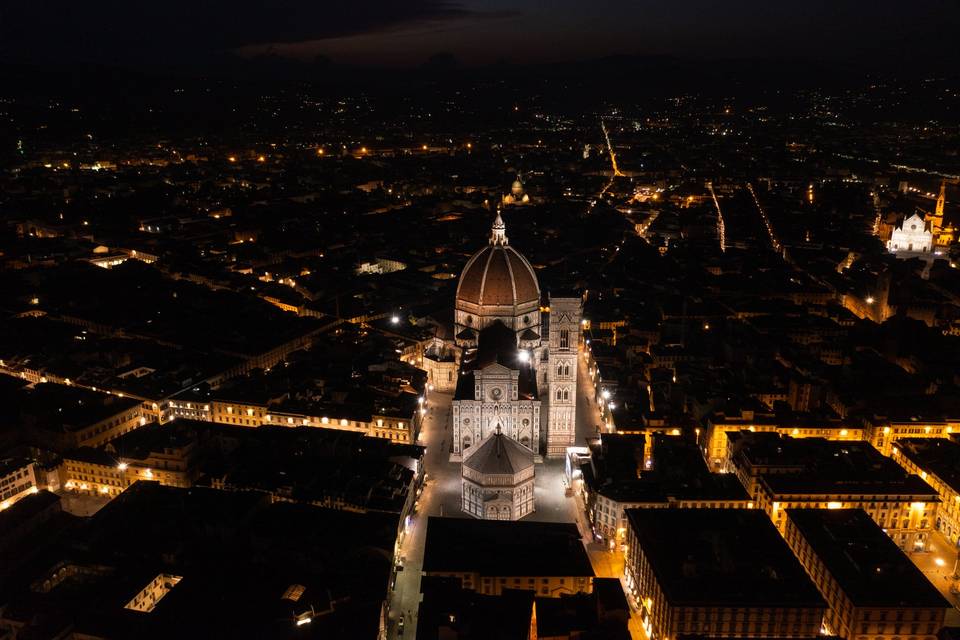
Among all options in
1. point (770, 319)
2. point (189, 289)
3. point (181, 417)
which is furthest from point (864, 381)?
point (189, 289)

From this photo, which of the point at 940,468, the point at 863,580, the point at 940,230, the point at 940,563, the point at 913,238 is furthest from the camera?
the point at 940,230

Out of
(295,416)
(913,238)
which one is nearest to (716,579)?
(295,416)

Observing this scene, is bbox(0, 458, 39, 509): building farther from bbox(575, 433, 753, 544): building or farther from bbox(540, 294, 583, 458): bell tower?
bbox(575, 433, 753, 544): building

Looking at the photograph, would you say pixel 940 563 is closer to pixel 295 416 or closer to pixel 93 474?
pixel 295 416

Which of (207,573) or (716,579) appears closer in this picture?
(716,579)

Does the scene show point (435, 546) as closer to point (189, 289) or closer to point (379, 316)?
point (379, 316)

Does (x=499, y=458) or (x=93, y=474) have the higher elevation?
(x=499, y=458)

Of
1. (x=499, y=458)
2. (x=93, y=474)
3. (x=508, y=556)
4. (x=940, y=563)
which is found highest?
(x=499, y=458)
